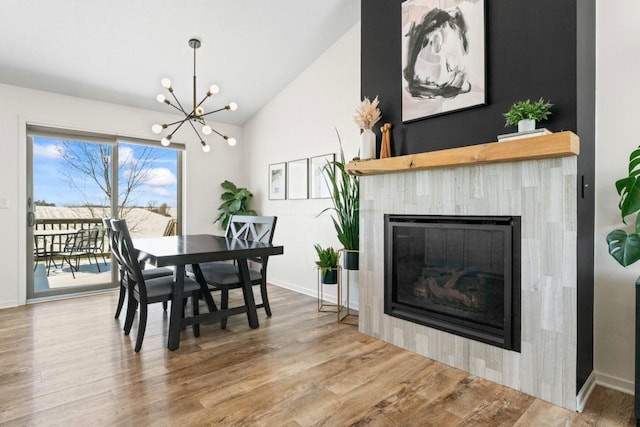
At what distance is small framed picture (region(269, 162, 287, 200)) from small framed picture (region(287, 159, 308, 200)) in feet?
0.32

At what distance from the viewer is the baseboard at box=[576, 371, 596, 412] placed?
1900mm

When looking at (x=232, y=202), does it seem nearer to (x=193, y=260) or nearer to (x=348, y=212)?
(x=348, y=212)

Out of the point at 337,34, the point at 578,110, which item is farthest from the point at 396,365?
the point at 337,34

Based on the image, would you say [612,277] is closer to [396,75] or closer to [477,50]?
[477,50]

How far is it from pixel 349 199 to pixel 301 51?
1968 millimetres

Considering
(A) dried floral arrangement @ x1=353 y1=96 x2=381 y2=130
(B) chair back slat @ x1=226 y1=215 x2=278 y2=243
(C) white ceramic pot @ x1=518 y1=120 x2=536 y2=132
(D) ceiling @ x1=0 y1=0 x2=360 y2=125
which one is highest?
(D) ceiling @ x1=0 y1=0 x2=360 y2=125

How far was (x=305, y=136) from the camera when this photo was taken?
4.47m

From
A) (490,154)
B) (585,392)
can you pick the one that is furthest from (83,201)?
(585,392)

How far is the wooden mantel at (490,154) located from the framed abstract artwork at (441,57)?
15.1 inches

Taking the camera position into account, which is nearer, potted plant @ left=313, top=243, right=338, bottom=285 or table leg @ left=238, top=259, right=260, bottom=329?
table leg @ left=238, top=259, right=260, bottom=329

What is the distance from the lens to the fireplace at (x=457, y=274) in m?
2.15

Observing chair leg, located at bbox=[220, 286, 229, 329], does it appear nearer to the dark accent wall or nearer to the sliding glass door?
the dark accent wall

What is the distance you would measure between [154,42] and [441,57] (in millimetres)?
2853

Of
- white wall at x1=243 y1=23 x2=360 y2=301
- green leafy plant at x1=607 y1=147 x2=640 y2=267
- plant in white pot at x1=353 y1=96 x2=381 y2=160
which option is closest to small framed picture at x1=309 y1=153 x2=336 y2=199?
white wall at x1=243 y1=23 x2=360 y2=301
